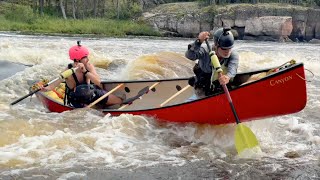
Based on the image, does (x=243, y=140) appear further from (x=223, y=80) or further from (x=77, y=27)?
(x=77, y=27)

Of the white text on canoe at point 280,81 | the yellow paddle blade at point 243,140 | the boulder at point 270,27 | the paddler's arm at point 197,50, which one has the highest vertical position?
the paddler's arm at point 197,50

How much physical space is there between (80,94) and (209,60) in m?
2.38

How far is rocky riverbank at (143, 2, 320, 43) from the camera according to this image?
48688 millimetres

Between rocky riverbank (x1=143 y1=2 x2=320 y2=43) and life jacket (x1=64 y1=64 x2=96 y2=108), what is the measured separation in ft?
138

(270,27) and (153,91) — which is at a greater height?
(153,91)

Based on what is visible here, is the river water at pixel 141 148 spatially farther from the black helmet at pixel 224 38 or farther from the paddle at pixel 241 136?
the black helmet at pixel 224 38

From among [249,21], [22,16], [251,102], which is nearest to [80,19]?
[22,16]

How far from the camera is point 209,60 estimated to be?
21.8 ft

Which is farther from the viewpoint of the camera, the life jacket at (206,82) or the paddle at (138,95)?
the paddle at (138,95)

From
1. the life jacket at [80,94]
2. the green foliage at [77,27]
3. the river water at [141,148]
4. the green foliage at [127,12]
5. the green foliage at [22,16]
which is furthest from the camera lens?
the green foliage at [127,12]

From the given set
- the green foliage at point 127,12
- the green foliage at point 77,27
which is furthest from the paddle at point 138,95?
the green foliage at point 127,12

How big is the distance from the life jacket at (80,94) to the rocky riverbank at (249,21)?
138ft

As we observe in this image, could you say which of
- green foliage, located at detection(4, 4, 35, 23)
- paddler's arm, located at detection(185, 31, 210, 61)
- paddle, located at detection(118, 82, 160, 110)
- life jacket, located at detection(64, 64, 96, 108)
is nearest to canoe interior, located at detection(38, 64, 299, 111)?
paddle, located at detection(118, 82, 160, 110)

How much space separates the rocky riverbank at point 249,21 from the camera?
4869 cm
